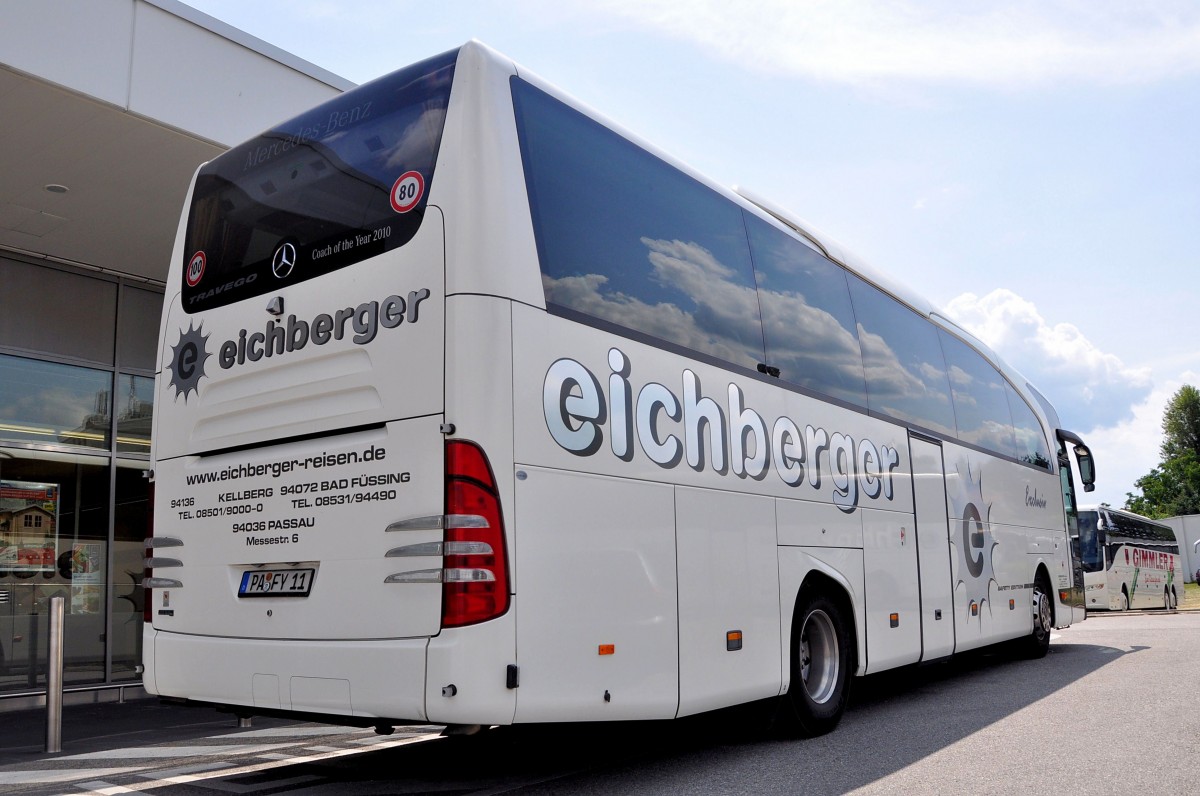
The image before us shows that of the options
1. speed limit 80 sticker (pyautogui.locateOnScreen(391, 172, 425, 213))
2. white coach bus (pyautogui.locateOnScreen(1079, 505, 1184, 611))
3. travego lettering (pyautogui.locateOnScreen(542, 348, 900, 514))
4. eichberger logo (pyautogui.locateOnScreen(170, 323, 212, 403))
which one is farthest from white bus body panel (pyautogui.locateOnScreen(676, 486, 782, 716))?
white coach bus (pyautogui.locateOnScreen(1079, 505, 1184, 611))

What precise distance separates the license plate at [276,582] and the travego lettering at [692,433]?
1456mm

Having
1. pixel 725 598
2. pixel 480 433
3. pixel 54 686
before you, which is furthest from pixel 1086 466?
pixel 54 686

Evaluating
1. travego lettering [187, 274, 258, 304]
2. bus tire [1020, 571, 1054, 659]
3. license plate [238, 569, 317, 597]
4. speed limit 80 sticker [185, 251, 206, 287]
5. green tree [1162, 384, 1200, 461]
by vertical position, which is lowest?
bus tire [1020, 571, 1054, 659]

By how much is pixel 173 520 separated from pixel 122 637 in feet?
25.1

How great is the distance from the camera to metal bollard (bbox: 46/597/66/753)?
781 centimetres

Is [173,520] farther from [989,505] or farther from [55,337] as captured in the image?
[989,505]

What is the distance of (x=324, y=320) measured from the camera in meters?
5.19

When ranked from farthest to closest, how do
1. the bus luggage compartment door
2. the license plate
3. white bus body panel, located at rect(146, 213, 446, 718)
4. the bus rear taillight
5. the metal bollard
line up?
the bus luggage compartment door < the metal bollard < the license plate < white bus body panel, located at rect(146, 213, 446, 718) < the bus rear taillight

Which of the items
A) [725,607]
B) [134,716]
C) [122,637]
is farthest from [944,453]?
[122,637]

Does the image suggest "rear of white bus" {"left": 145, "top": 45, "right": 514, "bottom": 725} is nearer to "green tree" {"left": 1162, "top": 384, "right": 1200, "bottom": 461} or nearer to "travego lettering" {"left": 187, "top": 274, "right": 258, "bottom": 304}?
"travego lettering" {"left": 187, "top": 274, "right": 258, "bottom": 304}

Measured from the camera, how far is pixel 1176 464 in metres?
103

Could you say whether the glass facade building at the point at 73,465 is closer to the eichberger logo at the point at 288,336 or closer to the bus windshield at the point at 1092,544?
the eichberger logo at the point at 288,336

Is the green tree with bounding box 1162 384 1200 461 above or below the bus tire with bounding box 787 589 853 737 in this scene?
above

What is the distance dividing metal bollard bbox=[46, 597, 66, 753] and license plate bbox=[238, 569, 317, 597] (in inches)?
134
